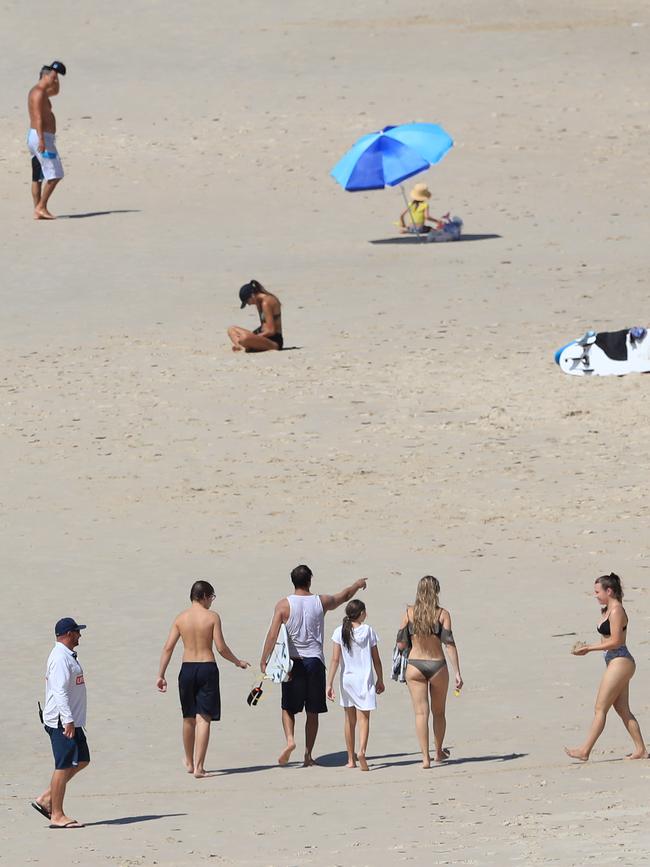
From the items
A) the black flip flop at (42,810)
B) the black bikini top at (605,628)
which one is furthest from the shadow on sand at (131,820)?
the black bikini top at (605,628)

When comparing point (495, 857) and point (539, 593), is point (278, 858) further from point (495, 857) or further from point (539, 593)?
point (539, 593)

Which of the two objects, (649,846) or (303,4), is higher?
(303,4)

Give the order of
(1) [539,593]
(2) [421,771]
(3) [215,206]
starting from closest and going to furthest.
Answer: (2) [421,771]
(1) [539,593]
(3) [215,206]

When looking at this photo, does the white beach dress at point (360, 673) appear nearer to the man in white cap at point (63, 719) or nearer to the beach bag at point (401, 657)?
the beach bag at point (401, 657)

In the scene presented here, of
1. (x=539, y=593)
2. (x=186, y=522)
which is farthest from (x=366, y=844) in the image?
(x=186, y=522)

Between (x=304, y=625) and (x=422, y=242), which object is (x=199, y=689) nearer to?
(x=304, y=625)

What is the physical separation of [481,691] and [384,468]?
526 centimetres

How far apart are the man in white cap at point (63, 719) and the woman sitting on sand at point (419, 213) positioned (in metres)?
16.5

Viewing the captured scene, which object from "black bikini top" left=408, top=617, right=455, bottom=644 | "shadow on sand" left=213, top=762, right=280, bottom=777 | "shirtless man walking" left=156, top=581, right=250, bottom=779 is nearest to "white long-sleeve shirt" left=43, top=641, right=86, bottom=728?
"shirtless man walking" left=156, top=581, right=250, bottom=779

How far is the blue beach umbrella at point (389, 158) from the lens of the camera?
2491 cm

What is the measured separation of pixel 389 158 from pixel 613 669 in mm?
15027

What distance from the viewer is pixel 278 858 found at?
8922mm

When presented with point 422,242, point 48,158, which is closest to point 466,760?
point 422,242

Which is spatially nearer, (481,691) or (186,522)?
(481,691)
